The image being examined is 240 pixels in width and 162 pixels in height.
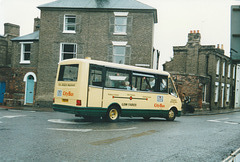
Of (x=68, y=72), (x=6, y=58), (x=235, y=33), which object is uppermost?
(x=6, y=58)

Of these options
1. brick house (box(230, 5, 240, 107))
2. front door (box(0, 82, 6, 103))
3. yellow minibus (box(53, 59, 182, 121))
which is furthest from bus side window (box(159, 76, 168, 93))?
A: front door (box(0, 82, 6, 103))

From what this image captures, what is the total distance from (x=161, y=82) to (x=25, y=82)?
15601mm

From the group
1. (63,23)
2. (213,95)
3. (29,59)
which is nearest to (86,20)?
(63,23)

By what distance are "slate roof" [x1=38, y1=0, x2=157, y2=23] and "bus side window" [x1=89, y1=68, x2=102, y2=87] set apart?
46.2ft

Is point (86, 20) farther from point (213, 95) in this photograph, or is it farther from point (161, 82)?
point (213, 95)

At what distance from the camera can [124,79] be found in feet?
44.4

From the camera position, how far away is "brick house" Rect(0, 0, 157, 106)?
2505 cm

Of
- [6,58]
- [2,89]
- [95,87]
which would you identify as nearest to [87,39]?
[2,89]

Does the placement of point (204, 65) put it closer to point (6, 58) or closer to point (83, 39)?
point (83, 39)

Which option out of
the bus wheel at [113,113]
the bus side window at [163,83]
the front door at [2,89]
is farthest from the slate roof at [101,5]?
the bus wheel at [113,113]

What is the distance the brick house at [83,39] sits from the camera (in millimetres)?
25047

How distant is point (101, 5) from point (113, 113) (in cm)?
1537

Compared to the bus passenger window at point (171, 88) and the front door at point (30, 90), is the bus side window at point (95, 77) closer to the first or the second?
the bus passenger window at point (171, 88)

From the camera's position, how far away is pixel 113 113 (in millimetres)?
13227
